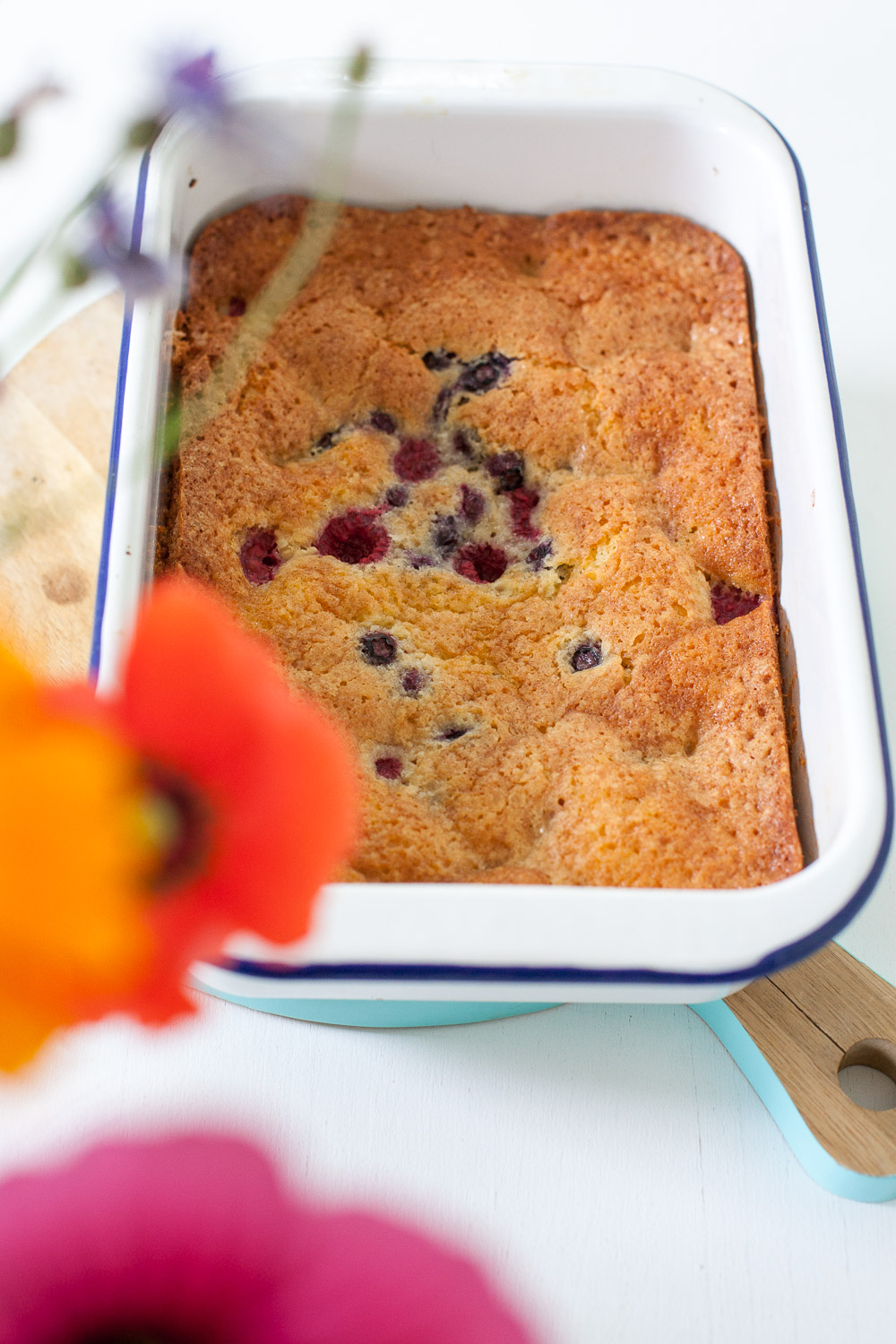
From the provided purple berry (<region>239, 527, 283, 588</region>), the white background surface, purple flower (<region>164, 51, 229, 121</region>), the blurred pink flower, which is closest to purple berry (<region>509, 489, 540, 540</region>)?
purple berry (<region>239, 527, 283, 588</region>)

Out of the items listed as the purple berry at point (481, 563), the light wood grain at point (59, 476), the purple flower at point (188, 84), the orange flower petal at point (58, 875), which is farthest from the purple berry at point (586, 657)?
the orange flower petal at point (58, 875)

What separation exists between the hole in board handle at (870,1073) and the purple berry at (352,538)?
587 millimetres

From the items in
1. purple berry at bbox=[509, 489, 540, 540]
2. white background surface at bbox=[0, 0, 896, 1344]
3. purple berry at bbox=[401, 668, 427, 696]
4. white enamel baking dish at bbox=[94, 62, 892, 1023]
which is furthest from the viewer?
purple berry at bbox=[509, 489, 540, 540]

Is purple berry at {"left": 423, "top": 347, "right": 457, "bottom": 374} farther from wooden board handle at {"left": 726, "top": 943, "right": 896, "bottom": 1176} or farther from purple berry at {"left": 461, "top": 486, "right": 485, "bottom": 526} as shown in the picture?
wooden board handle at {"left": 726, "top": 943, "right": 896, "bottom": 1176}

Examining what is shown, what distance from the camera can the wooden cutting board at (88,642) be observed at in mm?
934

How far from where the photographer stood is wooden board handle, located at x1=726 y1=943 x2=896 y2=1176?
928mm

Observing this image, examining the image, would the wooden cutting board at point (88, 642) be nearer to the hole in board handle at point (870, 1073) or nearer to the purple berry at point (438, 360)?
the hole in board handle at point (870, 1073)

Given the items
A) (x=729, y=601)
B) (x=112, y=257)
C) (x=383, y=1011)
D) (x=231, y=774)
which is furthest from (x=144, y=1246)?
(x=729, y=601)

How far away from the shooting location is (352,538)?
3.67ft

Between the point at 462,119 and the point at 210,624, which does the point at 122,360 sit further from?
the point at 210,624

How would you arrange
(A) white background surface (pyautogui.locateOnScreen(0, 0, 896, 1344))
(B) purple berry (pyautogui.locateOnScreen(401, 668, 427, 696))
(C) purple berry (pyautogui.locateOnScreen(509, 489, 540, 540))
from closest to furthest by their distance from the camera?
(A) white background surface (pyautogui.locateOnScreen(0, 0, 896, 1344)), (B) purple berry (pyautogui.locateOnScreen(401, 668, 427, 696)), (C) purple berry (pyautogui.locateOnScreen(509, 489, 540, 540))

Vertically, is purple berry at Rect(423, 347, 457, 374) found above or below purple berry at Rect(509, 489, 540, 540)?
above

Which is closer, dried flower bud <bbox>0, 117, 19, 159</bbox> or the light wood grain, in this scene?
dried flower bud <bbox>0, 117, 19, 159</bbox>

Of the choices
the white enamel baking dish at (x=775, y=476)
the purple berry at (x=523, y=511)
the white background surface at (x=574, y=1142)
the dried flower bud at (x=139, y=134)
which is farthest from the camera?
the purple berry at (x=523, y=511)
